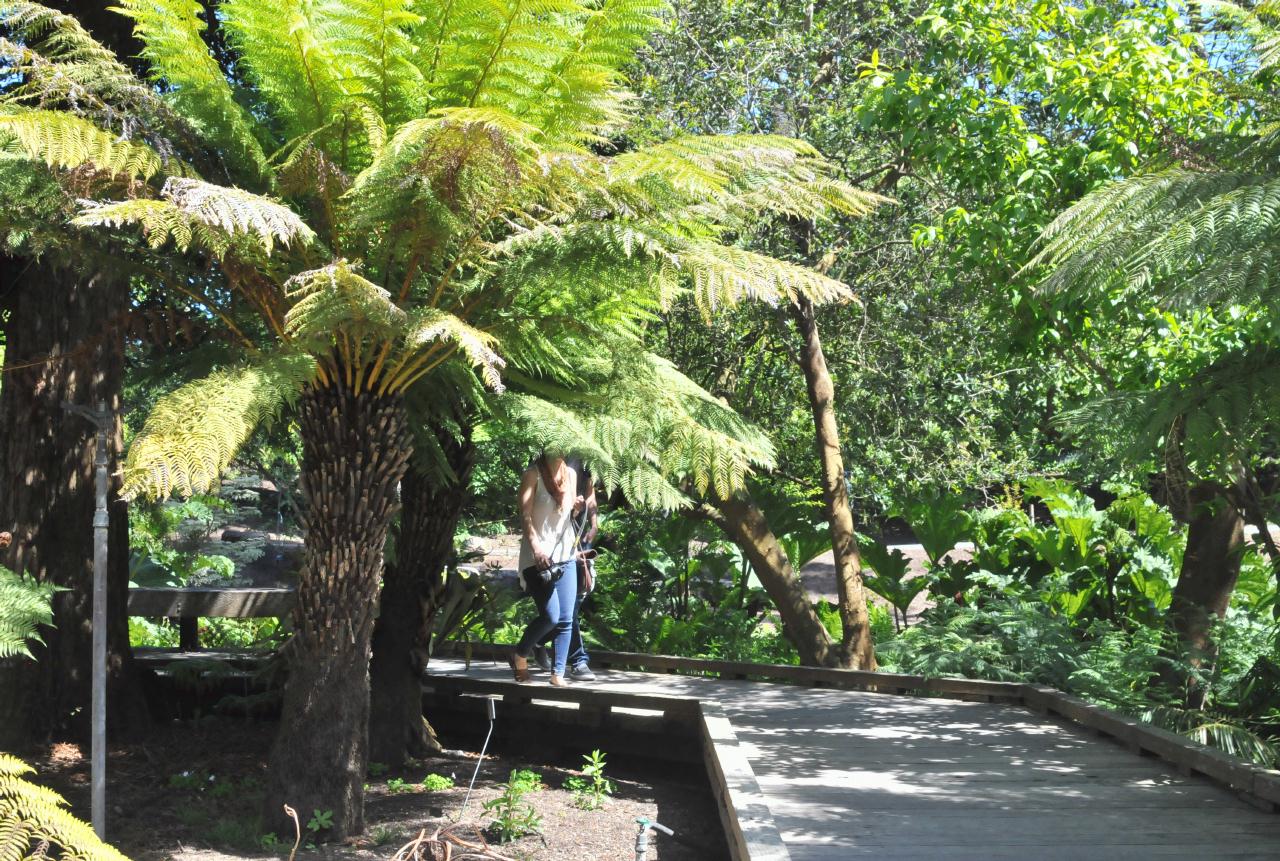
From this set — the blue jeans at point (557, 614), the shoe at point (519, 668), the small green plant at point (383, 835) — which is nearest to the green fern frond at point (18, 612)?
the small green plant at point (383, 835)

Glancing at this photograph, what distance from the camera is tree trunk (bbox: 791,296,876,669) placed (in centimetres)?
881

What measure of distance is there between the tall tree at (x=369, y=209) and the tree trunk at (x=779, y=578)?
369 centimetres

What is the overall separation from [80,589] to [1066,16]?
669 cm

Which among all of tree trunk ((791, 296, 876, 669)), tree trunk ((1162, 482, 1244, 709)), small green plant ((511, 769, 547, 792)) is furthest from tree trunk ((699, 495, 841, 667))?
small green plant ((511, 769, 547, 792))

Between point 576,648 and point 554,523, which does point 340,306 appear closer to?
point 554,523

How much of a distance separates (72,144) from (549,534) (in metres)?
3.57

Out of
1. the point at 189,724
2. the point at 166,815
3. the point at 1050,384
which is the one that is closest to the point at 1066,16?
the point at 1050,384

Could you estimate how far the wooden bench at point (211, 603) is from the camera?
873 cm

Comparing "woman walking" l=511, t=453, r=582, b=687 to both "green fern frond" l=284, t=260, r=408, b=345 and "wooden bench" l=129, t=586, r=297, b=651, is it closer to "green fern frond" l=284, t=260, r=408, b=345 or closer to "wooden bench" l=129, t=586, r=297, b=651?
"wooden bench" l=129, t=586, r=297, b=651

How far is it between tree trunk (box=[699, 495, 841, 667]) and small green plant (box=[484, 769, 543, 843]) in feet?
11.7

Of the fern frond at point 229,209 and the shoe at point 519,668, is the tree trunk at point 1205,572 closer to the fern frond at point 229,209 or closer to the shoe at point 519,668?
the shoe at point 519,668

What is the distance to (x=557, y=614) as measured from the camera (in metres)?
7.55

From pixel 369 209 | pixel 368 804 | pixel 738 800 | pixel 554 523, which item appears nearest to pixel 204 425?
pixel 369 209

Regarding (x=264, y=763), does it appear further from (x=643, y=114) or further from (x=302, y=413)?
(x=643, y=114)
